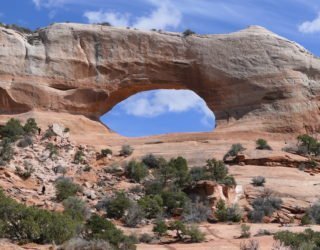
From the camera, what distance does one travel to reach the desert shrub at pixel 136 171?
26.9 m

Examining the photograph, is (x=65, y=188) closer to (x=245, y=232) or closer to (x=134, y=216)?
(x=134, y=216)

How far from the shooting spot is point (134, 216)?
2127 cm

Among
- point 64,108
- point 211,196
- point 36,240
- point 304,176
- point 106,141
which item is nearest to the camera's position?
point 36,240

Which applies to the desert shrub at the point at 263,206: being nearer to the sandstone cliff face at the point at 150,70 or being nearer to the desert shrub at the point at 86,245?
the desert shrub at the point at 86,245

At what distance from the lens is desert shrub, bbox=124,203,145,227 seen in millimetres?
21031

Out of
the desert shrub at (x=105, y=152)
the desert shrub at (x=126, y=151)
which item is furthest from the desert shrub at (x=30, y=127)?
the desert shrub at (x=126, y=151)

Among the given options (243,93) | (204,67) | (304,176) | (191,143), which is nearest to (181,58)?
(204,67)

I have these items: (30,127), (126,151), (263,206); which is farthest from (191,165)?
(30,127)

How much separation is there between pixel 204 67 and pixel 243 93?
249 centimetres

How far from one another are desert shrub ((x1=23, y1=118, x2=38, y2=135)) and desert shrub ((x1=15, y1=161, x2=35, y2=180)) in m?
4.88

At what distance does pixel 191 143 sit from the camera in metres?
32.0

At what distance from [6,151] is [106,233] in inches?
472

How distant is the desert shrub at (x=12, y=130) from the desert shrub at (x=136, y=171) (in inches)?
218

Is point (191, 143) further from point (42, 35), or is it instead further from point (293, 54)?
point (42, 35)
